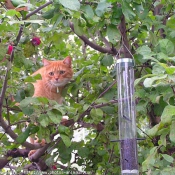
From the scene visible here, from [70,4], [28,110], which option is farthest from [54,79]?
[70,4]

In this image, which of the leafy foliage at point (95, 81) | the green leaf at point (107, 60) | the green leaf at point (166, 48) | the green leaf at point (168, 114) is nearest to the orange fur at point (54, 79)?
the leafy foliage at point (95, 81)

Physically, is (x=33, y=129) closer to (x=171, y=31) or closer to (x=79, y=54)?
(x=171, y=31)

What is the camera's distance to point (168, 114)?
115cm

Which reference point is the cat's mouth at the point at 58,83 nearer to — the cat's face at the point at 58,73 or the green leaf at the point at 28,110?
the cat's face at the point at 58,73

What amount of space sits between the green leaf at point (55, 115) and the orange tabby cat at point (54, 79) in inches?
51.5

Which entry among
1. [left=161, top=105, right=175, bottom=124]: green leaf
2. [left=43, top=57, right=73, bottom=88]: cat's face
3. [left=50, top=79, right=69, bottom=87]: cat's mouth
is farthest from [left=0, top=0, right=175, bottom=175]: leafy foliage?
[left=50, top=79, right=69, bottom=87]: cat's mouth

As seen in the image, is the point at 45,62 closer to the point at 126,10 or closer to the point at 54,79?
the point at 54,79

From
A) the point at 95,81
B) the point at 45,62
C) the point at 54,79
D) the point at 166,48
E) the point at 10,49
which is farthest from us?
the point at 54,79

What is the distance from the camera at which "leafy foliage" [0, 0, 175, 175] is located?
1312 millimetres

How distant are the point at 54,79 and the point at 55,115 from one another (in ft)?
4.79

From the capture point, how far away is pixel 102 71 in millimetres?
2254

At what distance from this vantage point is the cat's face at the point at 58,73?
9.62 feet

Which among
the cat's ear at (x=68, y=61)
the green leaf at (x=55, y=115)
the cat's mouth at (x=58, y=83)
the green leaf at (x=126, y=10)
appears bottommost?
the green leaf at (x=55, y=115)

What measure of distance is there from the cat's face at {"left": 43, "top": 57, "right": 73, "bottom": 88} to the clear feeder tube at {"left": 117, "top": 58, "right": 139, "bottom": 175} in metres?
1.47
